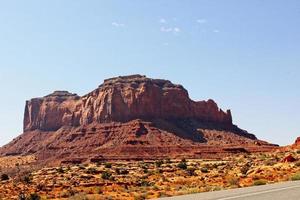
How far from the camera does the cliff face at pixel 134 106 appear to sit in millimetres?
139875

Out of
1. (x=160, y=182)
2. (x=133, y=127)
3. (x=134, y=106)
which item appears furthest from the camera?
(x=134, y=106)

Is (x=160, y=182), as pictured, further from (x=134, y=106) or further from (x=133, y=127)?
(x=134, y=106)

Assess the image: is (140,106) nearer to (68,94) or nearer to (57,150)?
(57,150)

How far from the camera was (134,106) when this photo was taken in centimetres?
13900

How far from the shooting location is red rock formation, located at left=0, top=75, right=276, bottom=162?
112625 mm

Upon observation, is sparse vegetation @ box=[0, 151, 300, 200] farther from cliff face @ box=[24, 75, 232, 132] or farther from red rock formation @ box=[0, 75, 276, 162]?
cliff face @ box=[24, 75, 232, 132]

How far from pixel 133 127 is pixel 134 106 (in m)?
11.3

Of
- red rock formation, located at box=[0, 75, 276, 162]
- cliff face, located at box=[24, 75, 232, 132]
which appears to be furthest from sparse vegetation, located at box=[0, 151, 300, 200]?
cliff face, located at box=[24, 75, 232, 132]

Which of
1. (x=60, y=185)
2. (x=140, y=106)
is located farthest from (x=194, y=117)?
(x=60, y=185)

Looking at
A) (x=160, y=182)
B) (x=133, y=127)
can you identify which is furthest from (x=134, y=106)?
(x=160, y=182)

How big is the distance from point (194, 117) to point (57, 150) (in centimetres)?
4329

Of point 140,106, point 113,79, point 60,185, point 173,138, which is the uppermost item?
point 113,79

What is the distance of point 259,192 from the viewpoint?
1266 cm

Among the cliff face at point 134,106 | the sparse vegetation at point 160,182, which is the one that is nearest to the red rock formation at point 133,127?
the cliff face at point 134,106
